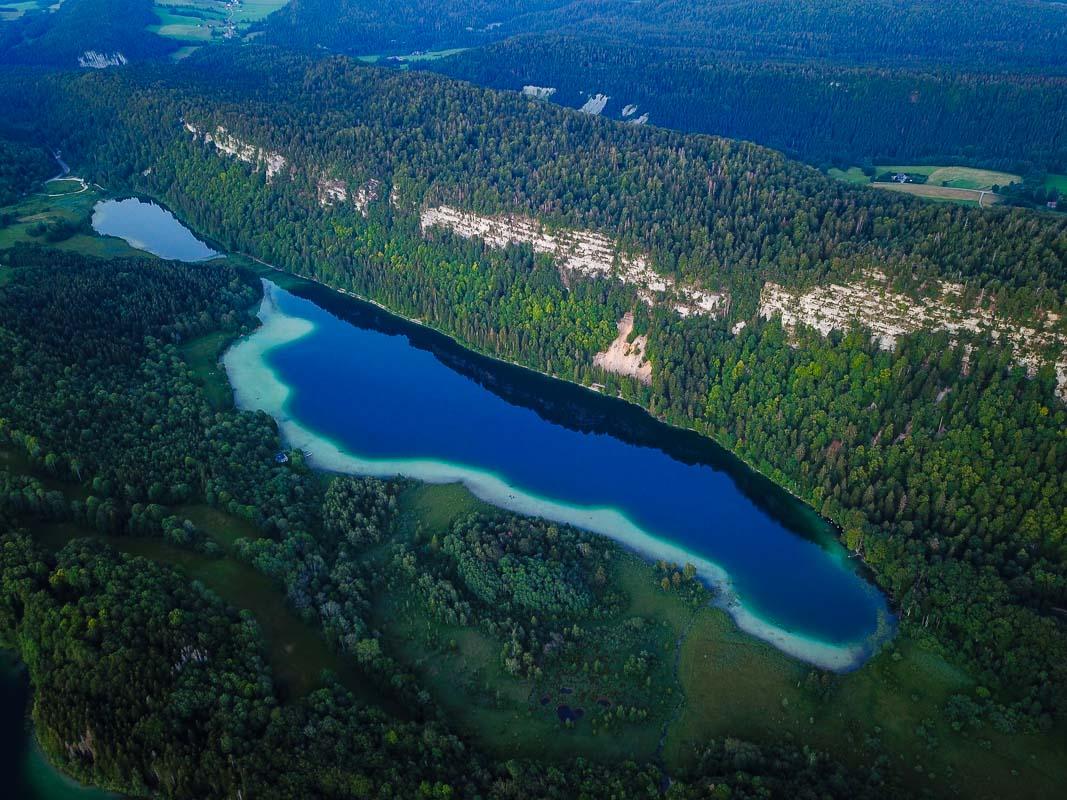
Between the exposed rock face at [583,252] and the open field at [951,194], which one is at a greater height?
the open field at [951,194]

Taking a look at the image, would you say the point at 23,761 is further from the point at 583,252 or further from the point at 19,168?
the point at 19,168

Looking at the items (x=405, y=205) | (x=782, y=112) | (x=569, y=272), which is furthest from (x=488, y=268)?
(x=782, y=112)

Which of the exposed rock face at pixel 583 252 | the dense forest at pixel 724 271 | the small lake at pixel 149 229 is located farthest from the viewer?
the small lake at pixel 149 229

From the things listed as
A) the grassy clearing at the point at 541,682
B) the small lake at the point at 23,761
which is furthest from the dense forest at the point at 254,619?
the small lake at the point at 23,761

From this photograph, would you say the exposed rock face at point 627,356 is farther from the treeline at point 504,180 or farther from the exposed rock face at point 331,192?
the exposed rock face at point 331,192

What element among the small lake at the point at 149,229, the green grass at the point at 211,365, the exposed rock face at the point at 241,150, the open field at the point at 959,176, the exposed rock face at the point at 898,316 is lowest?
the green grass at the point at 211,365

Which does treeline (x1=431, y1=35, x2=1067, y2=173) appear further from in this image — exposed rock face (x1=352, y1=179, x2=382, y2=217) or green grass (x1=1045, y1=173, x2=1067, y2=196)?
exposed rock face (x1=352, y1=179, x2=382, y2=217)
